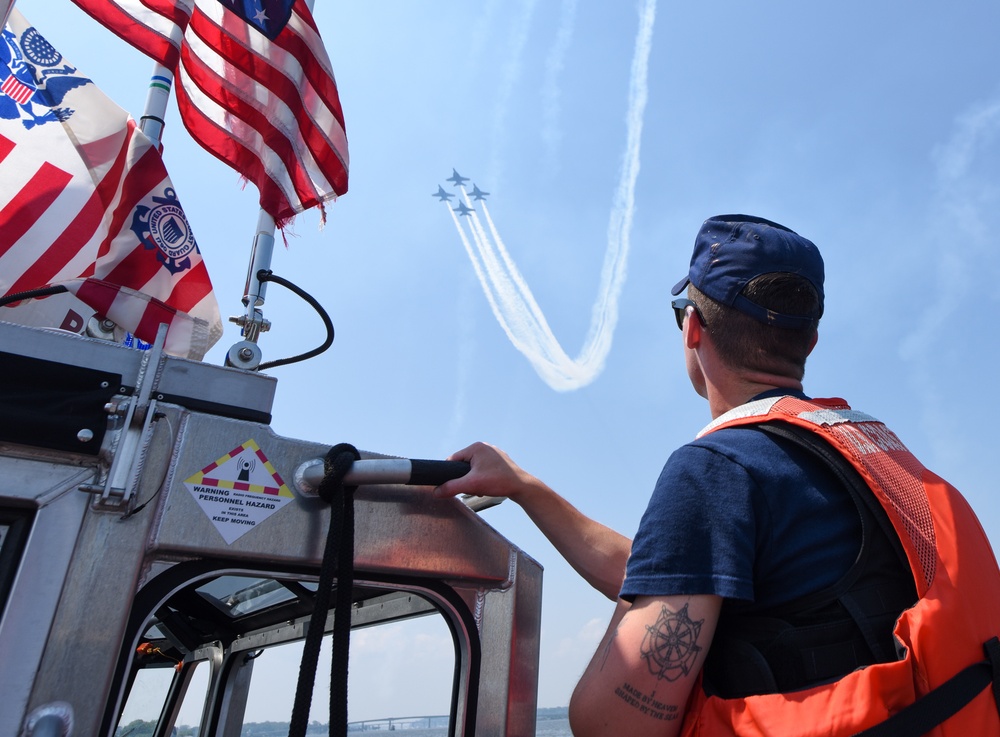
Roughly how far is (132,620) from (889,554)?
61.0 inches

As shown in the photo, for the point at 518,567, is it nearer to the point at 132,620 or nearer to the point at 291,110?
the point at 132,620

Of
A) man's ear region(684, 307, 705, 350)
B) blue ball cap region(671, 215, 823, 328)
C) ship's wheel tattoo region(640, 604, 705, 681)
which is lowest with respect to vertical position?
ship's wheel tattoo region(640, 604, 705, 681)

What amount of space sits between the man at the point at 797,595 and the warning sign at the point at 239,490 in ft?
2.74

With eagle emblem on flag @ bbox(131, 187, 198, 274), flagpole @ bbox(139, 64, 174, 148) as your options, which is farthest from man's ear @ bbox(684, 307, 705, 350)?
flagpole @ bbox(139, 64, 174, 148)

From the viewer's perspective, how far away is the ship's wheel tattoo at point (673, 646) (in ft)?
4.82

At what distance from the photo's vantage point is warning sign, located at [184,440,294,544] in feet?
5.96

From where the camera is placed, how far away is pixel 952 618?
1.40 meters

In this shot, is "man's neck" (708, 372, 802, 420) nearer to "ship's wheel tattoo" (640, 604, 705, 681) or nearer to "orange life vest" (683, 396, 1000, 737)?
"orange life vest" (683, 396, 1000, 737)

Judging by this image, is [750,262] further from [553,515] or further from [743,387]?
[553,515]

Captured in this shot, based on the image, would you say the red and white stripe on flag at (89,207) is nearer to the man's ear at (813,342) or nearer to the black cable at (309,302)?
the black cable at (309,302)

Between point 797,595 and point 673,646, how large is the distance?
0.25 m

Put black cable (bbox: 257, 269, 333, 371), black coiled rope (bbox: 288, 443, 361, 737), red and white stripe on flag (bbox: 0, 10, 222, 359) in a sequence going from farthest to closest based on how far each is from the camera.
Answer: red and white stripe on flag (bbox: 0, 10, 222, 359)
black cable (bbox: 257, 269, 333, 371)
black coiled rope (bbox: 288, 443, 361, 737)

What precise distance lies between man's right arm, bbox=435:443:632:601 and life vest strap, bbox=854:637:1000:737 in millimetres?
858

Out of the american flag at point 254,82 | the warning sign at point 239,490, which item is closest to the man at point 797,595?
the warning sign at point 239,490
